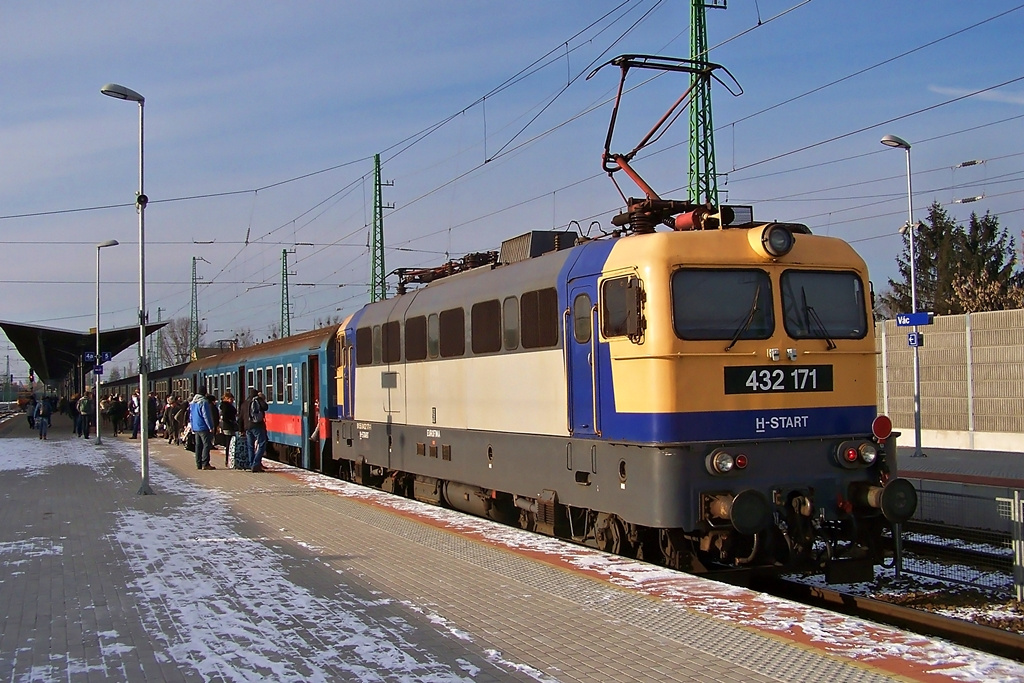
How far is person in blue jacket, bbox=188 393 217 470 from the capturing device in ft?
63.1

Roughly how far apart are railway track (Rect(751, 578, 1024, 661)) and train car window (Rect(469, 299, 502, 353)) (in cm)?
424

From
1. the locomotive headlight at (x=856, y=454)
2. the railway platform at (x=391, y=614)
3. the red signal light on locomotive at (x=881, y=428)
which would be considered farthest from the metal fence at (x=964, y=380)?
the railway platform at (x=391, y=614)

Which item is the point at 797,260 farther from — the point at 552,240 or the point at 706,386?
the point at 552,240

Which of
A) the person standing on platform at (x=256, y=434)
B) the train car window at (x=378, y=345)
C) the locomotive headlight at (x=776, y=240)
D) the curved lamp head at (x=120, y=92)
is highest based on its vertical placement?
the curved lamp head at (x=120, y=92)

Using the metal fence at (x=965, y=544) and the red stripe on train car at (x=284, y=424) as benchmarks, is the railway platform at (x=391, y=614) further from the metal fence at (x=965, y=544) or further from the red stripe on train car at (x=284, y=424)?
the red stripe on train car at (x=284, y=424)

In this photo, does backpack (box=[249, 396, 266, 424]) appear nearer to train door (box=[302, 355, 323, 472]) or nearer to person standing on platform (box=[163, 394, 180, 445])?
train door (box=[302, 355, 323, 472])

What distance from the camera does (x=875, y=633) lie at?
21.2 ft

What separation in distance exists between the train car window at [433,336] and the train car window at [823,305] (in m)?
5.58

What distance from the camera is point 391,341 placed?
50.9ft

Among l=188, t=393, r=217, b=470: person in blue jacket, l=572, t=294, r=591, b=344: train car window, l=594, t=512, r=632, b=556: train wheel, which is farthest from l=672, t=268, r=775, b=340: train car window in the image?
l=188, t=393, r=217, b=470: person in blue jacket

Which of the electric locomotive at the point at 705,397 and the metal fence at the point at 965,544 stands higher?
the electric locomotive at the point at 705,397

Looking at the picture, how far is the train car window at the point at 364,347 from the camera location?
1662 centimetres

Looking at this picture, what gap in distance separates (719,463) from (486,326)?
4241 mm

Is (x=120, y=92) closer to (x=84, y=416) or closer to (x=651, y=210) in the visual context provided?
(x=651, y=210)
